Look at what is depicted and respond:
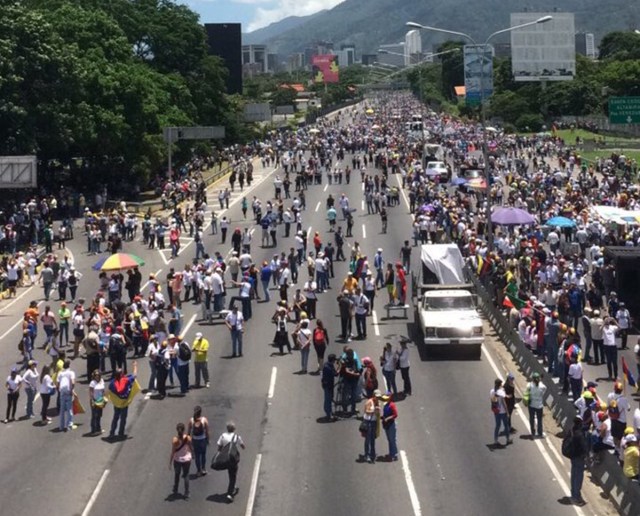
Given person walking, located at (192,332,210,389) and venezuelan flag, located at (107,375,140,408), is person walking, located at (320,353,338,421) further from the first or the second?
venezuelan flag, located at (107,375,140,408)

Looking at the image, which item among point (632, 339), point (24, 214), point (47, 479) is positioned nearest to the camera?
point (47, 479)

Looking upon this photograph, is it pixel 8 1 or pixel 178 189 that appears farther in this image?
pixel 178 189

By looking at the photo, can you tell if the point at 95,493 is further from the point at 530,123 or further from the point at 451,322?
the point at 530,123

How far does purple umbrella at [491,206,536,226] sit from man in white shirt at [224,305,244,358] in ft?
47.0

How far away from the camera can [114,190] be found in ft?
200

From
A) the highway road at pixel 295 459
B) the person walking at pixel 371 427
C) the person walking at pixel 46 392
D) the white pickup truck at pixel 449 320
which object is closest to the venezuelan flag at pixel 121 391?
the highway road at pixel 295 459

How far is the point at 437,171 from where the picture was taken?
201 feet

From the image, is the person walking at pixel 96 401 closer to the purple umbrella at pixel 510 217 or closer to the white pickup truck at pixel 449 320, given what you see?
the white pickup truck at pixel 449 320

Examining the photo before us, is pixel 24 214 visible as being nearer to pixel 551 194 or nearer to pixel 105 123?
pixel 105 123

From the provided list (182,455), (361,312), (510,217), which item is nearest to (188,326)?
(361,312)

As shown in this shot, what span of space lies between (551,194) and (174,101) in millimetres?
32825

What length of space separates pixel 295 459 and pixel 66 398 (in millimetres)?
5312

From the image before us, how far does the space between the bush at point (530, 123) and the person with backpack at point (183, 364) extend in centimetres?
10363

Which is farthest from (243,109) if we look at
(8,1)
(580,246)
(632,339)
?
A: (632,339)
